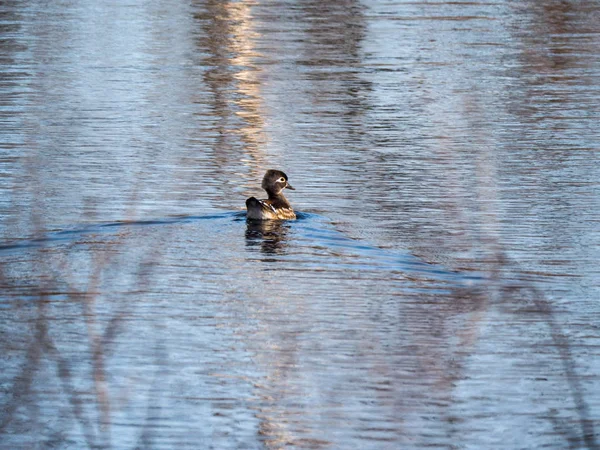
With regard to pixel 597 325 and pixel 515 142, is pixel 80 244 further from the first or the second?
pixel 515 142

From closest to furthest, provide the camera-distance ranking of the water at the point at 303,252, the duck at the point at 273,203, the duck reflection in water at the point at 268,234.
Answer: the water at the point at 303,252 < the duck reflection in water at the point at 268,234 < the duck at the point at 273,203

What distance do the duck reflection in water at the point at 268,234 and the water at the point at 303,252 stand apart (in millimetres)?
38

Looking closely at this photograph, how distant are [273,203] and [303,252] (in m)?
1.50

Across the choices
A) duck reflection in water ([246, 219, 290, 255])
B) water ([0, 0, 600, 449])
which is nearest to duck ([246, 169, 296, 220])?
duck reflection in water ([246, 219, 290, 255])

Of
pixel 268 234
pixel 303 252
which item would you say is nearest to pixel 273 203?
pixel 268 234

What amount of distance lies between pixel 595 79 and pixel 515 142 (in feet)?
21.3

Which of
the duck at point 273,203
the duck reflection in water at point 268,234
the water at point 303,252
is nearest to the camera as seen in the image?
the water at point 303,252

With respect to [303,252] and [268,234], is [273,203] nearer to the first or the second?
[268,234]

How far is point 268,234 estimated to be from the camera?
13734 mm

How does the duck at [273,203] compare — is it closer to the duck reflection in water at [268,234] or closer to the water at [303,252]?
the duck reflection in water at [268,234]

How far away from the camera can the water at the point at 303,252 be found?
8227 mm

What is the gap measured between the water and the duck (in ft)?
0.66

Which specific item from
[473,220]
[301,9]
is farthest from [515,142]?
[301,9]

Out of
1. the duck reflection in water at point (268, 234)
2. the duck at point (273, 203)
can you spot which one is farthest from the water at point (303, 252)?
the duck at point (273, 203)
